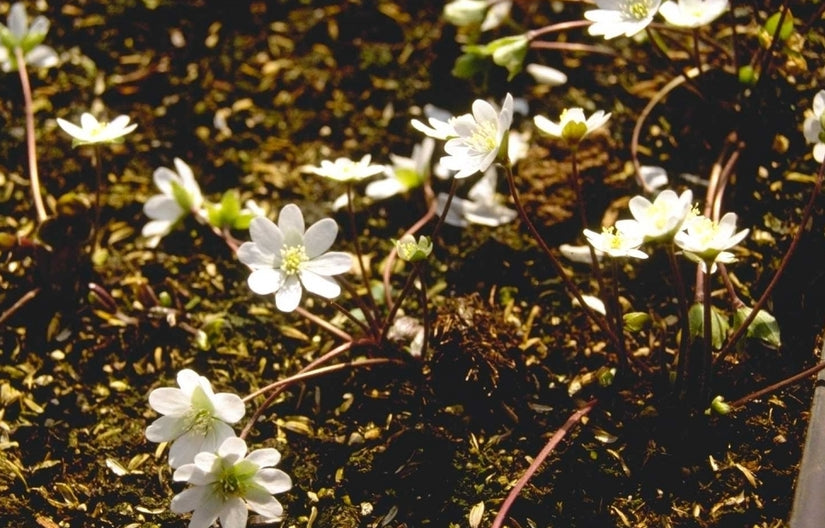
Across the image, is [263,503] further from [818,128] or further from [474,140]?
[818,128]

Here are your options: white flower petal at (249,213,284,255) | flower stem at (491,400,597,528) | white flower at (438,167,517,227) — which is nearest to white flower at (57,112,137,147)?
white flower petal at (249,213,284,255)

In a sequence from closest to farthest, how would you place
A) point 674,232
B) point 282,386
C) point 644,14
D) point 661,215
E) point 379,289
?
point 674,232 → point 661,215 → point 282,386 → point 644,14 → point 379,289

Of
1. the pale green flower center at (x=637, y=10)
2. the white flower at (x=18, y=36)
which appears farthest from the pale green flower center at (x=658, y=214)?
the white flower at (x=18, y=36)

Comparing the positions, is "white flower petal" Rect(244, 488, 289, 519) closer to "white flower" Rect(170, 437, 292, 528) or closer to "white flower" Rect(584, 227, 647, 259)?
"white flower" Rect(170, 437, 292, 528)

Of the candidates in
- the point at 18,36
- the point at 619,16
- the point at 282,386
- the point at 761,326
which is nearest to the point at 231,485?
the point at 282,386

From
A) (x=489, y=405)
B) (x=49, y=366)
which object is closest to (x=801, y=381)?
(x=489, y=405)

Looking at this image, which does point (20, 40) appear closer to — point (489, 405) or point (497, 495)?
point (489, 405)
